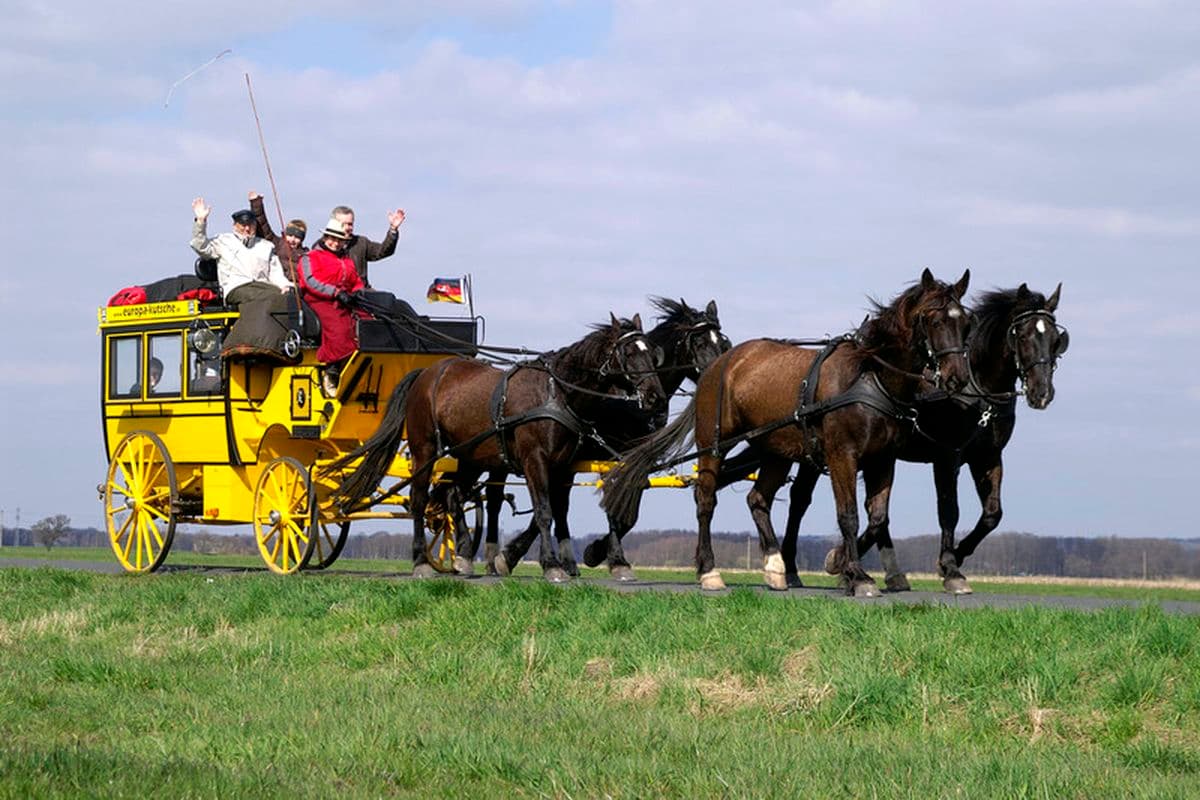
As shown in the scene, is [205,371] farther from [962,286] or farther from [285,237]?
[962,286]

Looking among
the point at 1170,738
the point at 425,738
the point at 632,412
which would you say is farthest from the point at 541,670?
the point at 632,412

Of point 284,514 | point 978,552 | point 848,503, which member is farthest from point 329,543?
point 978,552

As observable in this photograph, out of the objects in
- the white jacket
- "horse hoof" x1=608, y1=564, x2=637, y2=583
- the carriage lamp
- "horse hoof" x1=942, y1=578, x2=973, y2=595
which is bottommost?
"horse hoof" x1=942, y1=578, x2=973, y2=595

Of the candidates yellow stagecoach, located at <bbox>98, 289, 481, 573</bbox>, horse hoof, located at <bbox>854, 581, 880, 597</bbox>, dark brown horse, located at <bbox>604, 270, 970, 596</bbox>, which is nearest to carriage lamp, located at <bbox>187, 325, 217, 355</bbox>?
yellow stagecoach, located at <bbox>98, 289, 481, 573</bbox>

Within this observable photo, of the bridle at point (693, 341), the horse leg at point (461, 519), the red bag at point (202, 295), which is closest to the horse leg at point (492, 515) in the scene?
the horse leg at point (461, 519)

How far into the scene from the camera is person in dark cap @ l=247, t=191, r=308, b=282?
2012 cm

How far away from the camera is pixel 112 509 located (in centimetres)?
2119

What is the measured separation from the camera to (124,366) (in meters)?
21.1

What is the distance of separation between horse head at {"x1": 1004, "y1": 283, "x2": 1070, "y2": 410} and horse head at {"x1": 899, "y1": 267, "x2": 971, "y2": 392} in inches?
15.6

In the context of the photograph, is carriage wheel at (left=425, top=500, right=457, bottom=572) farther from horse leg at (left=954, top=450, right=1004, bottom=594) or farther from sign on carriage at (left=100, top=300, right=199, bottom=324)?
horse leg at (left=954, top=450, right=1004, bottom=594)

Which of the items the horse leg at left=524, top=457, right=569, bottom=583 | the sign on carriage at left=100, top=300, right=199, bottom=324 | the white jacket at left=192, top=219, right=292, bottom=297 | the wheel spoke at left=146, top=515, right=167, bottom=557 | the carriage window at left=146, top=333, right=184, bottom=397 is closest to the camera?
the horse leg at left=524, top=457, right=569, bottom=583

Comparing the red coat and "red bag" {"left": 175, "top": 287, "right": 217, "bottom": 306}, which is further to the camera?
"red bag" {"left": 175, "top": 287, "right": 217, "bottom": 306}

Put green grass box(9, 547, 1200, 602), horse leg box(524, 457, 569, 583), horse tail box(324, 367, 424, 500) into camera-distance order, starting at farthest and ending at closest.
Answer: green grass box(9, 547, 1200, 602)
horse tail box(324, 367, 424, 500)
horse leg box(524, 457, 569, 583)

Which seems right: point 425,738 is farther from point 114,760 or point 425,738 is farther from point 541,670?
point 541,670
